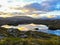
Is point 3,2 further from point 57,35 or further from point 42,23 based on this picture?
point 57,35

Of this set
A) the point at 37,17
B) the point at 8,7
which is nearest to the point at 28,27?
the point at 37,17

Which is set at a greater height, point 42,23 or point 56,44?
point 42,23

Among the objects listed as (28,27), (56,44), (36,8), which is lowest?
Answer: (56,44)

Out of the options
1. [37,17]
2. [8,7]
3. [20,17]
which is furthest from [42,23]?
[8,7]

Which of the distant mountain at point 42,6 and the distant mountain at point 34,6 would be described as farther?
the distant mountain at point 34,6

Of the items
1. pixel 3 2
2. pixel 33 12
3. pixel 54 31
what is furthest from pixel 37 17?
pixel 3 2

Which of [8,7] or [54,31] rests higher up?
[8,7]

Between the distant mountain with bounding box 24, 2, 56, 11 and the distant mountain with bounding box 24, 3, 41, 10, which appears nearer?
the distant mountain with bounding box 24, 2, 56, 11

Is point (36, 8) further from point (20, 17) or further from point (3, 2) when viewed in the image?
point (3, 2)
